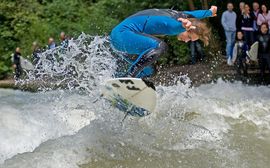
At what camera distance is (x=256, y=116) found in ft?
28.5

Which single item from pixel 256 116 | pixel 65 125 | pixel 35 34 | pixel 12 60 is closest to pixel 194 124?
pixel 256 116

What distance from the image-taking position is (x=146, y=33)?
23.2ft

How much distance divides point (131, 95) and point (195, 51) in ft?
24.6

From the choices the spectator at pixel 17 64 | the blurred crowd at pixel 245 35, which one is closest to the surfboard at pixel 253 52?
the blurred crowd at pixel 245 35

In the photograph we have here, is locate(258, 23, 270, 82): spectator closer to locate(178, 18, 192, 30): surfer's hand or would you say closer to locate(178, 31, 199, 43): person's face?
locate(178, 31, 199, 43): person's face

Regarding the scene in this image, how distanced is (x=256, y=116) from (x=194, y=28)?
2670mm

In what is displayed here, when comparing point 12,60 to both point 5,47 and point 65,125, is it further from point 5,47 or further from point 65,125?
point 65,125

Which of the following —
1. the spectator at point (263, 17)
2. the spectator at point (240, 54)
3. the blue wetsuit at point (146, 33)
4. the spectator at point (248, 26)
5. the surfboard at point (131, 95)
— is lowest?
the spectator at point (240, 54)

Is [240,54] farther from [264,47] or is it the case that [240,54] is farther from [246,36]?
[264,47]

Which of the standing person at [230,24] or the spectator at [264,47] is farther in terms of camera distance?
the standing person at [230,24]

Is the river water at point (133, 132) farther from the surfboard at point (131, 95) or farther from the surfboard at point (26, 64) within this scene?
the surfboard at point (26, 64)

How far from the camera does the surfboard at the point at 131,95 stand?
6.67m

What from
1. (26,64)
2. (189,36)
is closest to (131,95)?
(189,36)

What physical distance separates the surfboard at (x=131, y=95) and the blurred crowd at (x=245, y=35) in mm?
5279
